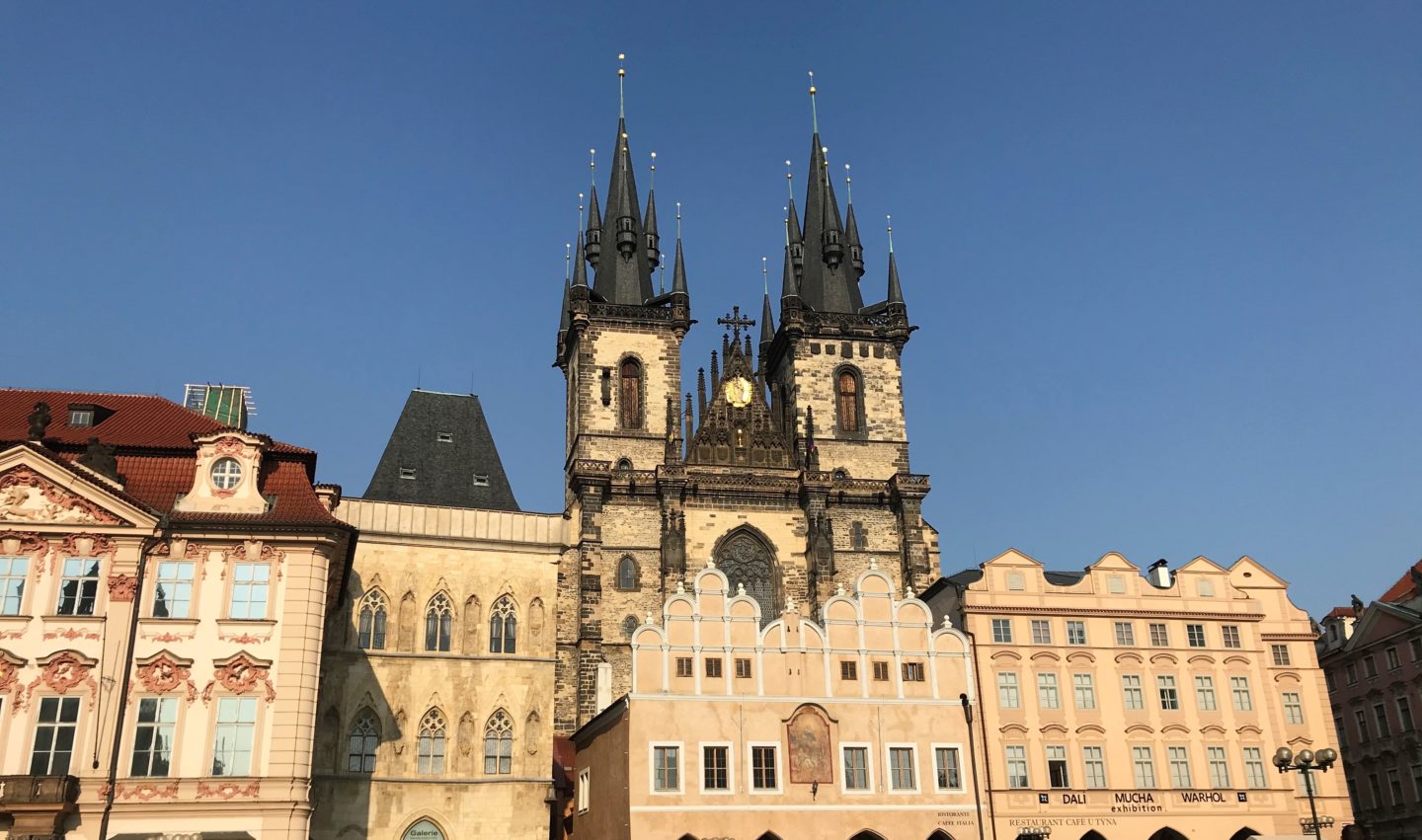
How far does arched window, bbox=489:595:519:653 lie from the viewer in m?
47.7

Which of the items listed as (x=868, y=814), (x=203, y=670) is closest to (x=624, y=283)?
(x=868, y=814)

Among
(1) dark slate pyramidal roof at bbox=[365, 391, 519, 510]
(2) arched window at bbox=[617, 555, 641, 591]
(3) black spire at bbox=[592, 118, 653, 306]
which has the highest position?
(3) black spire at bbox=[592, 118, 653, 306]

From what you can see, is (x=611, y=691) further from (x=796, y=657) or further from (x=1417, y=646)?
(x=1417, y=646)

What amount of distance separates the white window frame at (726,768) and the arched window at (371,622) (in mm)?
14991

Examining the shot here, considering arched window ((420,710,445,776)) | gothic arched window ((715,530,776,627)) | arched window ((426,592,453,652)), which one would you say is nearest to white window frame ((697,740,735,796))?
arched window ((420,710,445,776))

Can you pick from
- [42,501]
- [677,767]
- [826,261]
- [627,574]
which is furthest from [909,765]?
[826,261]

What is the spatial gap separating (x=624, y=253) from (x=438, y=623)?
22.1m

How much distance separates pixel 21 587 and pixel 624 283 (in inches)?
1404

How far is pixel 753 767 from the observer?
120ft

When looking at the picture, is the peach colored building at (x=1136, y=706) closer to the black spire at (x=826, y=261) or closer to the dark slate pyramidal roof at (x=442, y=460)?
the dark slate pyramidal roof at (x=442, y=460)

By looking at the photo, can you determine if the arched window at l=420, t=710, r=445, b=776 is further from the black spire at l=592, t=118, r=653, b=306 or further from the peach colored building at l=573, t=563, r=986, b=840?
the black spire at l=592, t=118, r=653, b=306

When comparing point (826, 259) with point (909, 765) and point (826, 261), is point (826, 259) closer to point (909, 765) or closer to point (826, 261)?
point (826, 261)

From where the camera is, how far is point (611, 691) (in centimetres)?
4716

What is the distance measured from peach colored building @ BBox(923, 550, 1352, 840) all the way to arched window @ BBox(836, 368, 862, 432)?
15.3 metres
